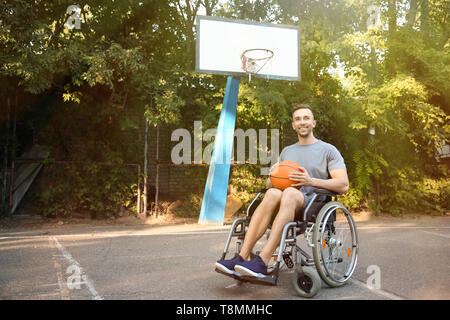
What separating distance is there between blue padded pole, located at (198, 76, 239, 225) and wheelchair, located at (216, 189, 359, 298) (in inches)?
178

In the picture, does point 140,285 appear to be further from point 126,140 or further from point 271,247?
point 126,140

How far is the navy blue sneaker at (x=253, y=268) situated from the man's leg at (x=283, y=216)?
60 millimetres

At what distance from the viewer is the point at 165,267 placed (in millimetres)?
4391

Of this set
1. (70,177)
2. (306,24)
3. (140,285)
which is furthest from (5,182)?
(306,24)

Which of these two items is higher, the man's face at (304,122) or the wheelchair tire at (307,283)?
the man's face at (304,122)

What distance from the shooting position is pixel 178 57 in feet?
33.4

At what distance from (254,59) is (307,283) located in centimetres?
617

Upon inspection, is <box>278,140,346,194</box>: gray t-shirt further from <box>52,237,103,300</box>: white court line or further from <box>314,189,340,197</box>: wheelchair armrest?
<box>52,237,103,300</box>: white court line

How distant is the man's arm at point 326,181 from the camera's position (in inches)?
138

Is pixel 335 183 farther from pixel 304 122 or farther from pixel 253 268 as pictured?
pixel 253 268

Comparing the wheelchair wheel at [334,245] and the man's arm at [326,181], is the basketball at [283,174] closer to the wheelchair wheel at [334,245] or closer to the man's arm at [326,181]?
the man's arm at [326,181]

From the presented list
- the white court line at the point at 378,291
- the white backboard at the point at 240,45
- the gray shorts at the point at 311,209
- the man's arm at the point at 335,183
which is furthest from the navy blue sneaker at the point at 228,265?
the white backboard at the point at 240,45

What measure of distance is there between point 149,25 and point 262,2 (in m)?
4.96

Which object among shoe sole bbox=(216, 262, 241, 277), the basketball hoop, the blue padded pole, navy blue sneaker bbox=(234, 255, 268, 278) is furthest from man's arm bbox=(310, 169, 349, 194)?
the basketball hoop
